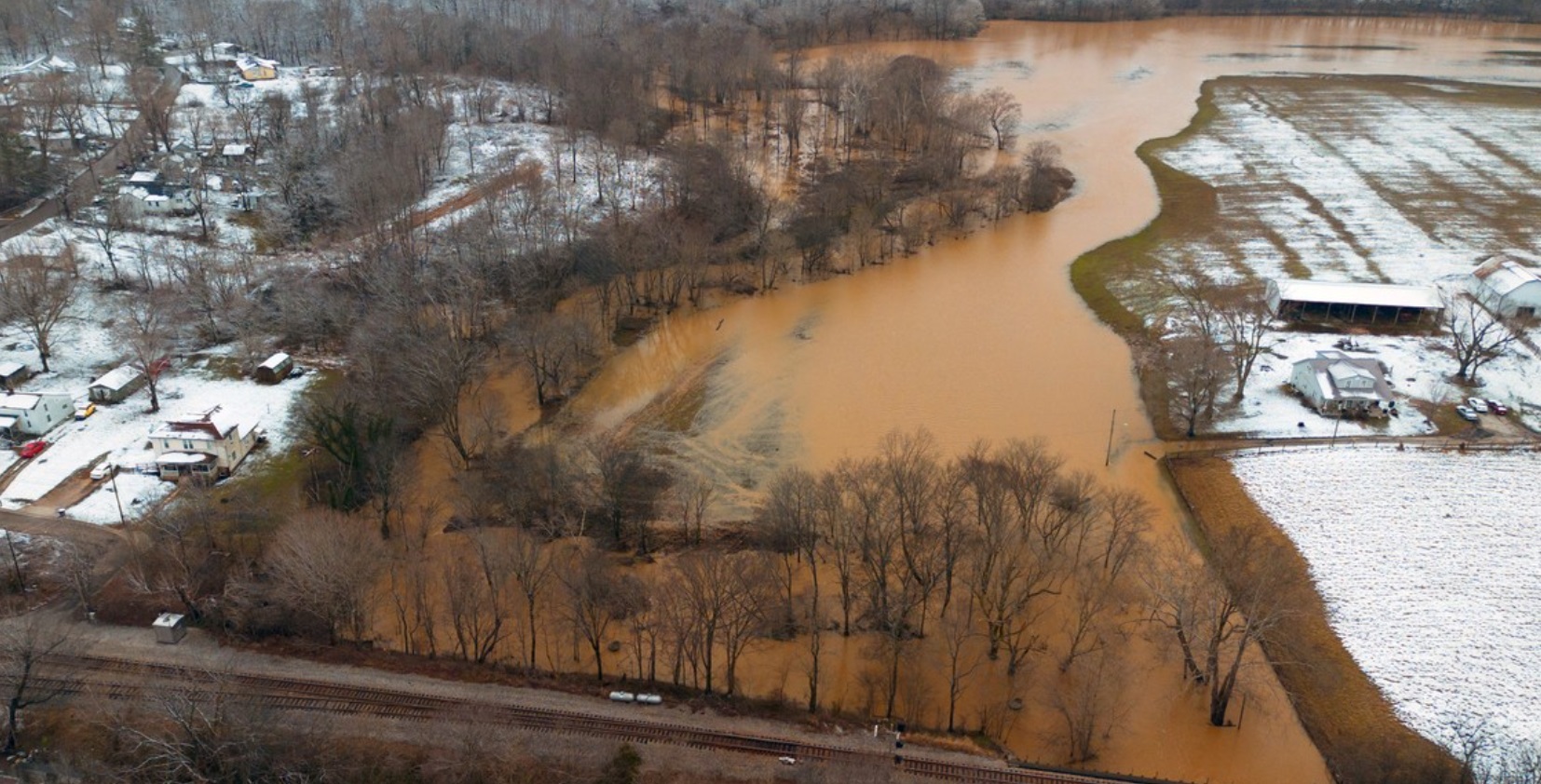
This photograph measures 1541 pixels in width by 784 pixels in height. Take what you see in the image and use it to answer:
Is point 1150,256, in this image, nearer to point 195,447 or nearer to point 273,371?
point 273,371

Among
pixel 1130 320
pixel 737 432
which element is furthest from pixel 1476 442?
pixel 737 432

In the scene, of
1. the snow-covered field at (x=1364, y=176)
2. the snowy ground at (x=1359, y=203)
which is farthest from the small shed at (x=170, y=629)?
the snow-covered field at (x=1364, y=176)

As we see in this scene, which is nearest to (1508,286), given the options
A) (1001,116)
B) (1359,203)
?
(1359,203)

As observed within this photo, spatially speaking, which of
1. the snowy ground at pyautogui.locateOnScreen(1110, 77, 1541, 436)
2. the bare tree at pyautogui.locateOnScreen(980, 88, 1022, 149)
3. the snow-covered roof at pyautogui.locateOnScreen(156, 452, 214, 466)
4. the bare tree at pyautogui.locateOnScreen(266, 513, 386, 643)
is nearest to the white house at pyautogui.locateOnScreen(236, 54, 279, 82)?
the snow-covered roof at pyautogui.locateOnScreen(156, 452, 214, 466)

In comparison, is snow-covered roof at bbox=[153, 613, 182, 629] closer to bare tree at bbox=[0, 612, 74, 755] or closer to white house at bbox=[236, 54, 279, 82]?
bare tree at bbox=[0, 612, 74, 755]

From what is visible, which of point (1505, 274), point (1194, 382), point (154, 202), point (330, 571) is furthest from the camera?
point (154, 202)

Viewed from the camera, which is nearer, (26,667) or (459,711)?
(26,667)
